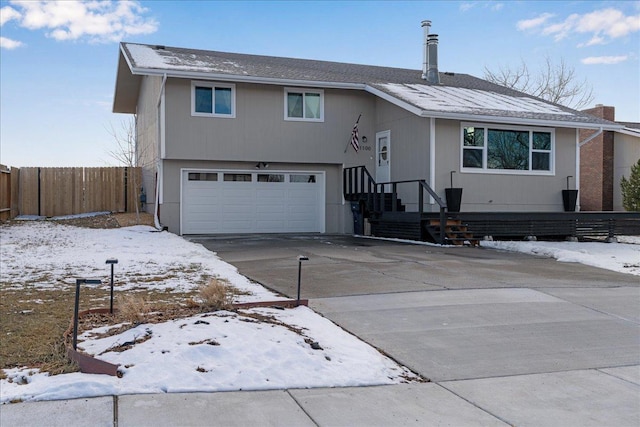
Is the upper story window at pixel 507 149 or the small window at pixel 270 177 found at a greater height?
the upper story window at pixel 507 149

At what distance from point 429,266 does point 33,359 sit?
7200mm

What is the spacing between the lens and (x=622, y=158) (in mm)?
27594

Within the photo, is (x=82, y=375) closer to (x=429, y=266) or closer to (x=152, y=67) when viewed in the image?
(x=429, y=266)

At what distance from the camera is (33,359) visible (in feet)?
16.7

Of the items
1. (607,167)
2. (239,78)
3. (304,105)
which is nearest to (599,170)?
(607,167)

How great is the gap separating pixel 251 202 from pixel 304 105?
358 cm

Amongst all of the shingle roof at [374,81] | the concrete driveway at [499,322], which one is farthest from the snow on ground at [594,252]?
the shingle roof at [374,81]

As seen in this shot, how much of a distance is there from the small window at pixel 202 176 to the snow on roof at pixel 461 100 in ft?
19.9

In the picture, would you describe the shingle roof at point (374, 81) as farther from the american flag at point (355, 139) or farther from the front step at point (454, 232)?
the front step at point (454, 232)

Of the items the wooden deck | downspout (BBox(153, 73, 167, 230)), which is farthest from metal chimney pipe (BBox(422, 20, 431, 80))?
downspout (BBox(153, 73, 167, 230))

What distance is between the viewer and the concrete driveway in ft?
15.4

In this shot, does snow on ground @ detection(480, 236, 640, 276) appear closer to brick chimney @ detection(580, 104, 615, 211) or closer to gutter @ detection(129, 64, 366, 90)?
gutter @ detection(129, 64, 366, 90)

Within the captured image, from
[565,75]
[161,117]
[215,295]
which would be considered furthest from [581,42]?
[215,295]

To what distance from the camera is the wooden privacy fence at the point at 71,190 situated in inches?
891
